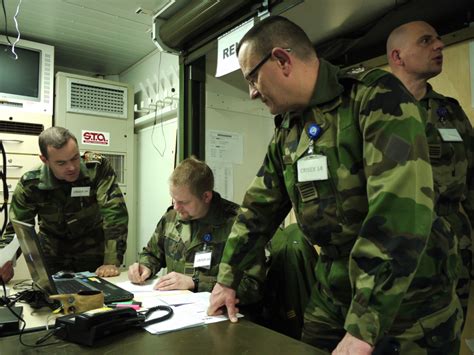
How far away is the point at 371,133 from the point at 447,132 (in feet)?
2.50

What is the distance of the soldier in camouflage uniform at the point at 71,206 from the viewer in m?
1.95

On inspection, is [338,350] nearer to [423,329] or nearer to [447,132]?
[423,329]

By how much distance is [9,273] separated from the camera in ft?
5.30

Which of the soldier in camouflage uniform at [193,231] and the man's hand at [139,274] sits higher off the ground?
the soldier in camouflage uniform at [193,231]

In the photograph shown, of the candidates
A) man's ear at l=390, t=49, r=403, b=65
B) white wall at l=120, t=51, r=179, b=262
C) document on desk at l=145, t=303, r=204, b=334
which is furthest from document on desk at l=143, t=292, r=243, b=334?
→ white wall at l=120, t=51, r=179, b=262

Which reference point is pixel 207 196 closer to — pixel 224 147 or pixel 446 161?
pixel 224 147

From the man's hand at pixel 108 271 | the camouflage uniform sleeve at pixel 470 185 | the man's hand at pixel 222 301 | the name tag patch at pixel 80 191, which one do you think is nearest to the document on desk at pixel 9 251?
the man's hand at pixel 108 271

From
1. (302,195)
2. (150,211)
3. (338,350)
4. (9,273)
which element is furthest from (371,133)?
(150,211)

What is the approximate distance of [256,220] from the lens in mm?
1121

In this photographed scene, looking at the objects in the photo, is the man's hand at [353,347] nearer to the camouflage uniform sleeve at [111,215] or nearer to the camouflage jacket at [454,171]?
the camouflage jacket at [454,171]

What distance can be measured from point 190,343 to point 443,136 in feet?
3.61

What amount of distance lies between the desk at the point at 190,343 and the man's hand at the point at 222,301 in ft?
0.28

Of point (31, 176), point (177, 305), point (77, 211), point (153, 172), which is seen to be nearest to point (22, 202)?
point (31, 176)

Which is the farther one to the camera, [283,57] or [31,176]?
[31,176]
